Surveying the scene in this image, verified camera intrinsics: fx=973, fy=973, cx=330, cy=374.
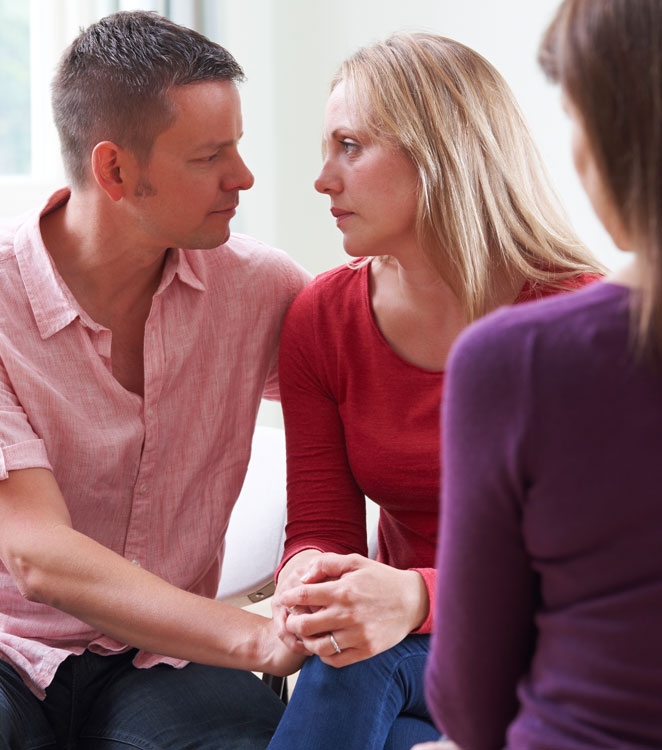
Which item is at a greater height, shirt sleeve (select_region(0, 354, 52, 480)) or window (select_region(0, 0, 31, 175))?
window (select_region(0, 0, 31, 175))

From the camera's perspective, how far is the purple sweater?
24.1 inches

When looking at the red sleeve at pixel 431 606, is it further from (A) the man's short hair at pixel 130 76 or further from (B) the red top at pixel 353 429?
(A) the man's short hair at pixel 130 76

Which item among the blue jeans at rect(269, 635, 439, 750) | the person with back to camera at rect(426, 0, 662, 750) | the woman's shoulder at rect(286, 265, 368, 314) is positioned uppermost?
the person with back to camera at rect(426, 0, 662, 750)

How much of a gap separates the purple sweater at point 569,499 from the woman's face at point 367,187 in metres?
0.81

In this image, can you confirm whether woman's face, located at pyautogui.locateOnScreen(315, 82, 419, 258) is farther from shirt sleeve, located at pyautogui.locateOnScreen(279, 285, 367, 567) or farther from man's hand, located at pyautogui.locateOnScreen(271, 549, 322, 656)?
man's hand, located at pyautogui.locateOnScreen(271, 549, 322, 656)

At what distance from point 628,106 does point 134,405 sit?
982 millimetres

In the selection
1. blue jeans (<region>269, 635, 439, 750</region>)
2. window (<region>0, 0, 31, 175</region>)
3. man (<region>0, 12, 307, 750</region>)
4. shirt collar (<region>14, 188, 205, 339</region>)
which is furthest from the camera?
window (<region>0, 0, 31, 175</region>)

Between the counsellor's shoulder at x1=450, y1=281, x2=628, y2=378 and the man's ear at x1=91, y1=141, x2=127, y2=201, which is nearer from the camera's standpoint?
the counsellor's shoulder at x1=450, y1=281, x2=628, y2=378

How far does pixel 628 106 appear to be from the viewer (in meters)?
0.61

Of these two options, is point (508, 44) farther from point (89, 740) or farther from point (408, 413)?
point (89, 740)

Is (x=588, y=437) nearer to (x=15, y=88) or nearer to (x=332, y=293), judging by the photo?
(x=332, y=293)

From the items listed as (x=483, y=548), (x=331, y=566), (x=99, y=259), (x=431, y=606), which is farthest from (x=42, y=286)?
(x=483, y=548)

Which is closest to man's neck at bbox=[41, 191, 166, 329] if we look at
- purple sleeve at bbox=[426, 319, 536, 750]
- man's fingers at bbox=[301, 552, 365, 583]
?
man's fingers at bbox=[301, 552, 365, 583]

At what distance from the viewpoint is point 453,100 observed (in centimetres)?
142
